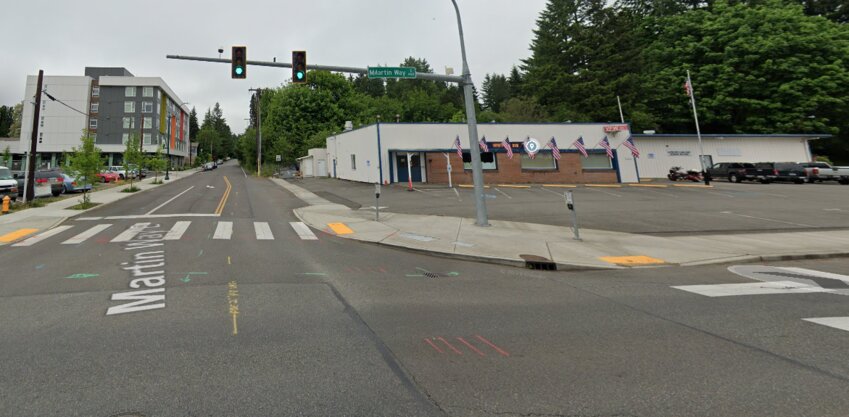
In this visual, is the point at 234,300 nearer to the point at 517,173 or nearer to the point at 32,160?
the point at 32,160

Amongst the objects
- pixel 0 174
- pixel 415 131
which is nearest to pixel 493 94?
pixel 415 131

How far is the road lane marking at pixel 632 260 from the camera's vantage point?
8.78 metres

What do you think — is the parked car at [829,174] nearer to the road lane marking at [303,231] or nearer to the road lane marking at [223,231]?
the road lane marking at [303,231]

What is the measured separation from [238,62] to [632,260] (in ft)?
45.7

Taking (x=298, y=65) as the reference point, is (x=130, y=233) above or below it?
below

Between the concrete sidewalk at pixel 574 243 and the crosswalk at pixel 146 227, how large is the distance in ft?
5.12

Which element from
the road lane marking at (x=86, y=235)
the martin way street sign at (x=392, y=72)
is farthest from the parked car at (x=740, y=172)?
the road lane marking at (x=86, y=235)

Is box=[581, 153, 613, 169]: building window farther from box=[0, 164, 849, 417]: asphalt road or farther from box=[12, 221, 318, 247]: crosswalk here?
box=[12, 221, 318, 247]: crosswalk

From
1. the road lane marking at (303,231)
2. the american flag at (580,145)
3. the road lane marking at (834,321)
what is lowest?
the road lane marking at (834,321)

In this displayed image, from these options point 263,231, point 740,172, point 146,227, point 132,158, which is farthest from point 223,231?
point 740,172

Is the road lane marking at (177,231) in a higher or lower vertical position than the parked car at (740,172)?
lower

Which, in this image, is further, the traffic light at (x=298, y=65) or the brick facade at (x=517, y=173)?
the brick facade at (x=517, y=173)

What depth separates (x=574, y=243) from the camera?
10.7 metres

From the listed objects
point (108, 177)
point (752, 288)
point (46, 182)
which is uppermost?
point (108, 177)
